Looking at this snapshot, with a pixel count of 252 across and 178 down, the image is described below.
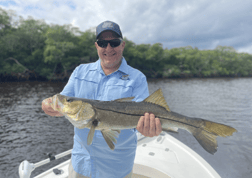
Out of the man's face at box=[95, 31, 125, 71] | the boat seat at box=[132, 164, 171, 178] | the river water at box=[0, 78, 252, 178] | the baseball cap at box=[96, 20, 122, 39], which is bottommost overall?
the river water at box=[0, 78, 252, 178]

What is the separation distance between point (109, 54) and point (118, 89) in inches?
23.6

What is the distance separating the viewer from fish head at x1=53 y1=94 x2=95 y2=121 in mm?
2316

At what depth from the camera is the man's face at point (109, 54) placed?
9.02 feet

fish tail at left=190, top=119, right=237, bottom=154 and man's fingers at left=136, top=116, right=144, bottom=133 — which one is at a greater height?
man's fingers at left=136, top=116, right=144, bottom=133

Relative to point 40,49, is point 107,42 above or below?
below

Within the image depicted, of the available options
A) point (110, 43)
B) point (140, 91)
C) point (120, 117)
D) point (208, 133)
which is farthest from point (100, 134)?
point (208, 133)

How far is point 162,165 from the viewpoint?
4785mm

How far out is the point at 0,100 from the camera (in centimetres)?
2312

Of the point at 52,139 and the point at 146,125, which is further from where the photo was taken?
the point at 52,139

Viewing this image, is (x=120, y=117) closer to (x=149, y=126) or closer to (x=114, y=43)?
(x=149, y=126)

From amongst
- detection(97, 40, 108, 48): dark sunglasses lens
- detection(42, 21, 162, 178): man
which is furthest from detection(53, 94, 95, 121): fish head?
detection(97, 40, 108, 48): dark sunglasses lens

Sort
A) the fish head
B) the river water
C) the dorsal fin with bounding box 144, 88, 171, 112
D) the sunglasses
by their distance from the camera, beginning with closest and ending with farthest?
the fish head
the dorsal fin with bounding box 144, 88, 171, 112
the sunglasses
the river water

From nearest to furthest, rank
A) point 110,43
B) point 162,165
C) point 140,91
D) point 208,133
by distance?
point 208,133
point 140,91
point 110,43
point 162,165

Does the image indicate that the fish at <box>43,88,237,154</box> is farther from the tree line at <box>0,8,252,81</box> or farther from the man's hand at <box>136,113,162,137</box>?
the tree line at <box>0,8,252,81</box>
